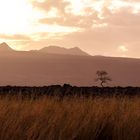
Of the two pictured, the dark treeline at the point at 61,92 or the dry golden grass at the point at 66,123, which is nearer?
the dry golden grass at the point at 66,123

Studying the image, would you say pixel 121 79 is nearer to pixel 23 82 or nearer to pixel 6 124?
pixel 23 82

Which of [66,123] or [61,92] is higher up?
[61,92]

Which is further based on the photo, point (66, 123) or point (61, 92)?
point (61, 92)

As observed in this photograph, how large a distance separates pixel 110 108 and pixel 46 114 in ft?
4.93

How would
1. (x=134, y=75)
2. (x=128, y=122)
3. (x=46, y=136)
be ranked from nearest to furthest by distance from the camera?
(x=46, y=136) → (x=128, y=122) → (x=134, y=75)

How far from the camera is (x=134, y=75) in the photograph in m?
190

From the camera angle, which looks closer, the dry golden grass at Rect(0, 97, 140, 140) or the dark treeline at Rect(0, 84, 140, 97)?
the dry golden grass at Rect(0, 97, 140, 140)

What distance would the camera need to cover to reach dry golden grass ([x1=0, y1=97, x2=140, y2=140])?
6914 mm

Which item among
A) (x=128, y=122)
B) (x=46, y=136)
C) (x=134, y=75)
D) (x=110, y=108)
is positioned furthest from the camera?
(x=134, y=75)

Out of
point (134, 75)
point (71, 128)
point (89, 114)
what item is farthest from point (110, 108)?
point (134, 75)

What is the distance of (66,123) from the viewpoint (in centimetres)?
750

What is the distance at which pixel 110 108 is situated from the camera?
30.3ft

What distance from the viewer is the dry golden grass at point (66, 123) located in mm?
6914

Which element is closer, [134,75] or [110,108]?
[110,108]
